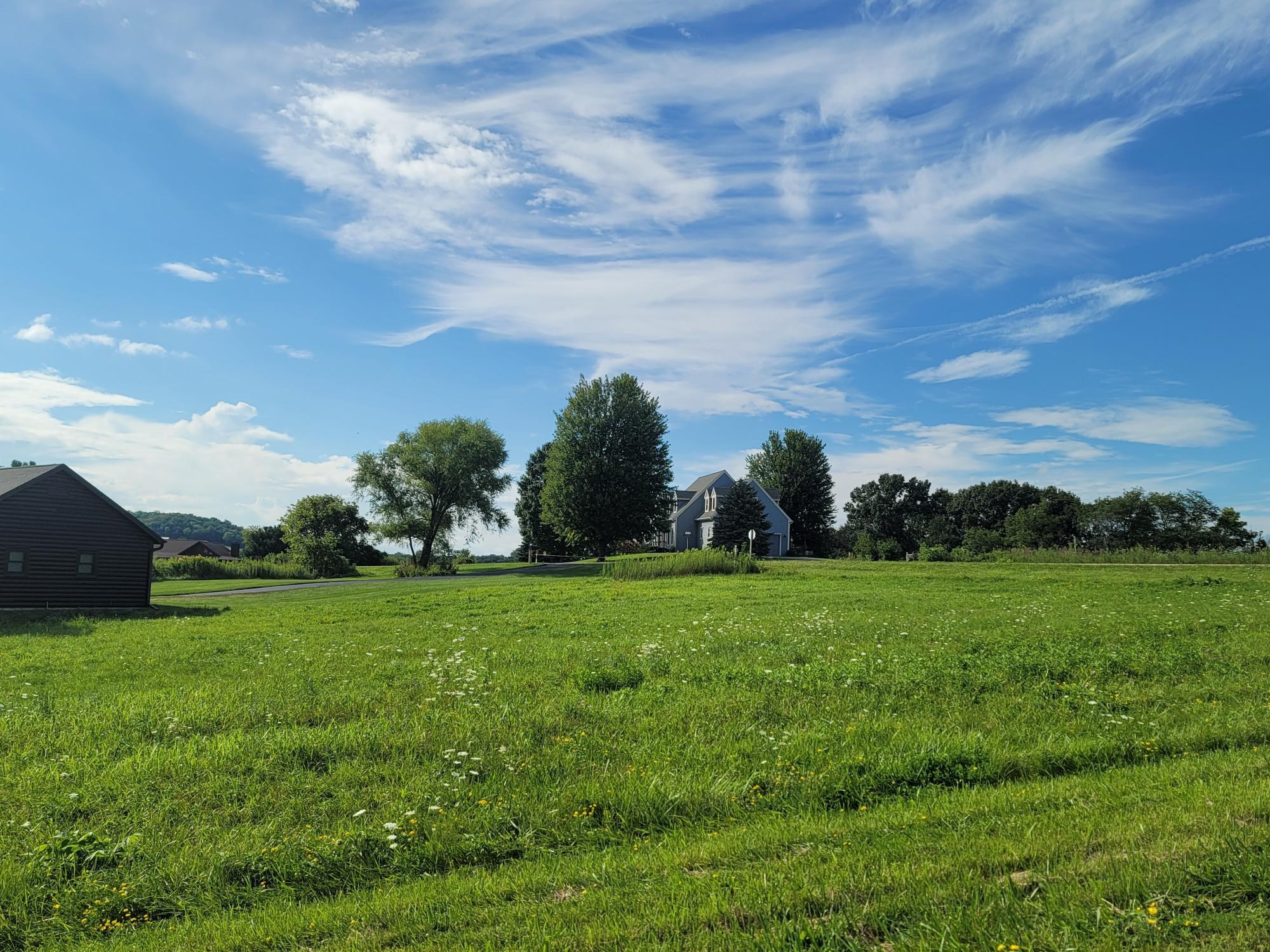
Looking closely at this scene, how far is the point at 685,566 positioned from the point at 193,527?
6672 inches

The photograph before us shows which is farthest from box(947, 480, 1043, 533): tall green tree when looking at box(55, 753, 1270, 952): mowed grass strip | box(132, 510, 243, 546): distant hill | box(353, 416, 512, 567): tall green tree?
box(132, 510, 243, 546): distant hill

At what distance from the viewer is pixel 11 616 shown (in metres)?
27.8

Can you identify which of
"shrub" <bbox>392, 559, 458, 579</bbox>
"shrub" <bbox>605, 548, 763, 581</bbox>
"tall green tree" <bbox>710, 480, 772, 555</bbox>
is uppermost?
"tall green tree" <bbox>710, 480, 772, 555</bbox>

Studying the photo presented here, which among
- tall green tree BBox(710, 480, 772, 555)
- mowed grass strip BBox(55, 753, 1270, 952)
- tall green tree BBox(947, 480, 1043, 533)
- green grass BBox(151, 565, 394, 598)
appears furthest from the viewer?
tall green tree BBox(947, 480, 1043, 533)

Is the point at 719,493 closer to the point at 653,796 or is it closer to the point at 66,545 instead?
the point at 66,545

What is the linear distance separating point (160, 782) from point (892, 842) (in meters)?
6.36

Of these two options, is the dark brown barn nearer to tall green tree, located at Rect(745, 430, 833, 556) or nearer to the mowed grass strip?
the mowed grass strip

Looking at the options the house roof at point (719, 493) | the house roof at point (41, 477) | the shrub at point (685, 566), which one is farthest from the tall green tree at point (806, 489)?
the house roof at point (41, 477)

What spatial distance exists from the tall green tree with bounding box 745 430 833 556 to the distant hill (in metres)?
109

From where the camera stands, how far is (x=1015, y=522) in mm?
89312

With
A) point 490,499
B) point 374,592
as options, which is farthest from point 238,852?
point 490,499

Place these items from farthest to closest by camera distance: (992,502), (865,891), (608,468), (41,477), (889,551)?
(992,502) → (889,551) → (608,468) → (41,477) → (865,891)

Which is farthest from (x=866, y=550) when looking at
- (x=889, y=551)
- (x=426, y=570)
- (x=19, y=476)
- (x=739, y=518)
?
(x=19, y=476)

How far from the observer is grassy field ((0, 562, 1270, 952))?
4.38m
